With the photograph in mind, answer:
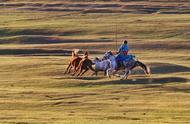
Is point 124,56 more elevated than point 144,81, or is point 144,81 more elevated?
point 124,56

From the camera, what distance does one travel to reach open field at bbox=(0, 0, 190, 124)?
106ft

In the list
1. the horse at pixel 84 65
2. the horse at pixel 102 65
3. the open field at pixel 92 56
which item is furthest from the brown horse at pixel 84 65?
the open field at pixel 92 56

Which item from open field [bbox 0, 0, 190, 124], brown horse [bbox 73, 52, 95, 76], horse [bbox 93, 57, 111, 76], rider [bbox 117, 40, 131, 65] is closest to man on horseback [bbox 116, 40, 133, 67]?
rider [bbox 117, 40, 131, 65]

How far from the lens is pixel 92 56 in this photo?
60.4 m

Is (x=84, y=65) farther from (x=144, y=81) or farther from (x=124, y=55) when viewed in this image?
(x=144, y=81)

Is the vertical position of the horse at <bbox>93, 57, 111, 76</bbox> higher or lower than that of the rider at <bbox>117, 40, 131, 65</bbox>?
lower

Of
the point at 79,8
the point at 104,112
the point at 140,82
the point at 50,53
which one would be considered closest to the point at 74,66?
the point at 140,82

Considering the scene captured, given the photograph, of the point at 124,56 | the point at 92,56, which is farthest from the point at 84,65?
the point at 92,56

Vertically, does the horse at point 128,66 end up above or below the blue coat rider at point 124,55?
below

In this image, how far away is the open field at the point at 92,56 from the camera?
1271 inches

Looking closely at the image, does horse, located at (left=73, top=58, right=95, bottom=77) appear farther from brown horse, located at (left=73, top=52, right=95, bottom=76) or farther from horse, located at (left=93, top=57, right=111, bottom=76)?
horse, located at (left=93, top=57, right=111, bottom=76)

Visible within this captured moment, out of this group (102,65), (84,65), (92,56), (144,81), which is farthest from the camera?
(92,56)

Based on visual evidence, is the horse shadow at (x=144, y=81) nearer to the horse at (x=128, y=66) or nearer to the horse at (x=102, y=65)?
the horse at (x=128, y=66)

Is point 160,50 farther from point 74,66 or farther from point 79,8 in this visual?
point 79,8
